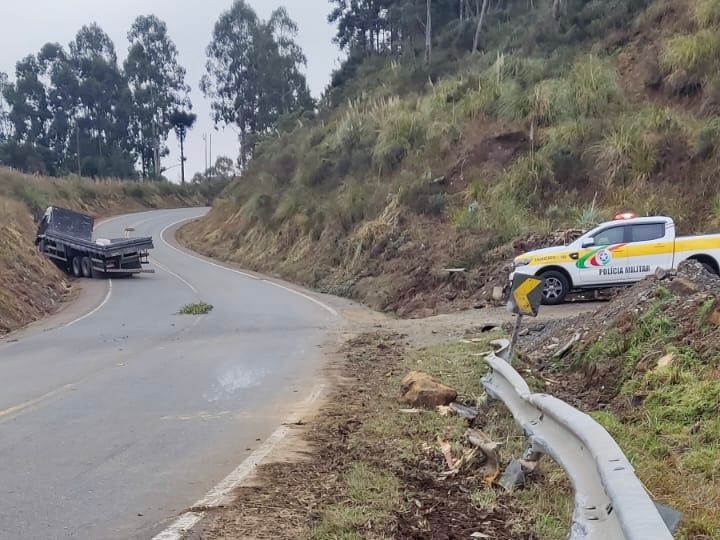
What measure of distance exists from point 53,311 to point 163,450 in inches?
609

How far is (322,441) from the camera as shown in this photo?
21.9 feet

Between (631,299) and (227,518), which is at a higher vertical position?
(631,299)

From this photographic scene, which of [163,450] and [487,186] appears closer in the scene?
[163,450]

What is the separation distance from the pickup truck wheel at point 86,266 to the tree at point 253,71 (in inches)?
1586

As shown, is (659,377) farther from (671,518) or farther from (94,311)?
(94,311)

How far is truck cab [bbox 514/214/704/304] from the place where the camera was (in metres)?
14.9

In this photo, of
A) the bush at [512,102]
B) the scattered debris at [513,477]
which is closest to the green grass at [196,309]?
the scattered debris at [513,477]

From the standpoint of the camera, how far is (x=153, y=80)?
281 feet

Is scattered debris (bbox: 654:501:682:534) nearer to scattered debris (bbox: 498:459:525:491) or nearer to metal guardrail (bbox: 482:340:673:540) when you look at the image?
metal guardrail (bbox: 482:340:673:540)

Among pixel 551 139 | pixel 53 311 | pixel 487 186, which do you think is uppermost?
pixel 551 139

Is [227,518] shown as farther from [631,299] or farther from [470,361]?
[631,299]

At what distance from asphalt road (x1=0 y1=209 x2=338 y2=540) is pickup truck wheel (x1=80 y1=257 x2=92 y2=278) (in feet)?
35.4

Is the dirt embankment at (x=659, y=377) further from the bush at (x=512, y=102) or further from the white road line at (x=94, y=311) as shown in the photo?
the bush at (x=512, y=102)

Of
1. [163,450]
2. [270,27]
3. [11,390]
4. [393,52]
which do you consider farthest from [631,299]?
[270,27]
